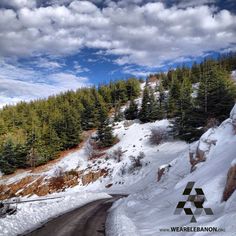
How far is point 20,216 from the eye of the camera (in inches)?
569

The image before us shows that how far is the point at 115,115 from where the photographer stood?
249 ft

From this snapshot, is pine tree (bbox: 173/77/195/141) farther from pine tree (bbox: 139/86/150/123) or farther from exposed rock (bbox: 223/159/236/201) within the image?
exposed rock (bbox: 223/159/236/201)

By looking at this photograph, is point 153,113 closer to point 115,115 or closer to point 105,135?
point 105,135

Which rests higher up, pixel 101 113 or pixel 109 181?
pixel 101 113

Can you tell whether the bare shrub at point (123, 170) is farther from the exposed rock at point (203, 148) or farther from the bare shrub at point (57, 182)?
the exposed rock at point (203, 148)

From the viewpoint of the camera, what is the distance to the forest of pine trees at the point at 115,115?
42406 millimetres

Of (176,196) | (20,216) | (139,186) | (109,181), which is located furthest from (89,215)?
(109,181)

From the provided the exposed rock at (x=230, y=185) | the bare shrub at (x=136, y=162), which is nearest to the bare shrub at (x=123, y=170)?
the bare shrub at (x=136, y=162)

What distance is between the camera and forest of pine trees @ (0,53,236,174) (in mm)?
42406

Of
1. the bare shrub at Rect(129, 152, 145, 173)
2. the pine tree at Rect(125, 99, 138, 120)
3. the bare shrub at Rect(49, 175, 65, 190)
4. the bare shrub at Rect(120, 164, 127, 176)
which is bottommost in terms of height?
the bare shrub at Rect(49, 175, 65, 190)

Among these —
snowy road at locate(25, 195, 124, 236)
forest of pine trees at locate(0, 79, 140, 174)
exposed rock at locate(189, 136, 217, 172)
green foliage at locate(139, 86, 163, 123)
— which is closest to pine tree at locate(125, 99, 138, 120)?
green foliage at locate(139, 86, 163, 123)

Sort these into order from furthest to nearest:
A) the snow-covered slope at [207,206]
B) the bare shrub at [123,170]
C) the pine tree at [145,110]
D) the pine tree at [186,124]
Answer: the pine tree at [145,110], the bare shrub at [123,170], the pine tree at [186,124], the snow-covered slope at [207,206]

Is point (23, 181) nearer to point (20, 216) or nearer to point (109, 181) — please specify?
point (109, 181)

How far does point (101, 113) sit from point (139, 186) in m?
27.5
